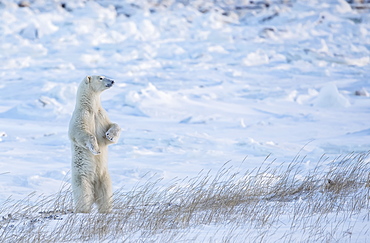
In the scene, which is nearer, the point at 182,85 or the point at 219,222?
the point at 219,222

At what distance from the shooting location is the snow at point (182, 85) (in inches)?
411

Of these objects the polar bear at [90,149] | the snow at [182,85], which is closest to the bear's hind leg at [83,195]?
the polar bear at [90,149]

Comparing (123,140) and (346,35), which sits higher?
(123,140)

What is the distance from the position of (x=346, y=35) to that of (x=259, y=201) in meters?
28.1

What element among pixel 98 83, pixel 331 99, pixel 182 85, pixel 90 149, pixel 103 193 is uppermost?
pixel 98 83

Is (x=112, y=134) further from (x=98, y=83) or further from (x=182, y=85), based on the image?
(x=182, y=85)

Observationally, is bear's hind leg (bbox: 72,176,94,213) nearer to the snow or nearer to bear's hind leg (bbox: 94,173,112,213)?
bear's hind leg (bbox: 94,173,112,213)

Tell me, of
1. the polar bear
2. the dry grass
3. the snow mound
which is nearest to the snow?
the snow mound

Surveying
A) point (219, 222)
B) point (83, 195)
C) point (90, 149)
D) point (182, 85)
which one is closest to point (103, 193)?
point (83, 195)

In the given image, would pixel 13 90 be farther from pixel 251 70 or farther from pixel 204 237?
pixel 204 237

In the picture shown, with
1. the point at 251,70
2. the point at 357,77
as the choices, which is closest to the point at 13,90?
the point at 251,70

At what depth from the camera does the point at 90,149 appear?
497cm

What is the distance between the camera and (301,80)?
20406 millimetres

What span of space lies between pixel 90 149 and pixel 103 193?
0.46m
